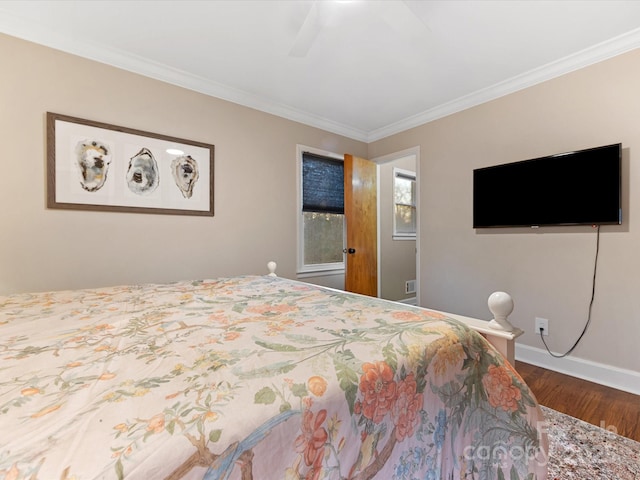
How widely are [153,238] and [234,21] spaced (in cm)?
169

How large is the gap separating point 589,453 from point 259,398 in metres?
1.84

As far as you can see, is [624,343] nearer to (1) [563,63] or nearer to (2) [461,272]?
(2) [461,272]

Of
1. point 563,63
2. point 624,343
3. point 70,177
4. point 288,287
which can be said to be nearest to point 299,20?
point 288,287

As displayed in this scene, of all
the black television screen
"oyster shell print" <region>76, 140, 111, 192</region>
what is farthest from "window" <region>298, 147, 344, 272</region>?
"oyster shell print" <region>76, 140, 111, 192</region>

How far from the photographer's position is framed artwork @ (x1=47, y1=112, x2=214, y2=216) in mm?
2023

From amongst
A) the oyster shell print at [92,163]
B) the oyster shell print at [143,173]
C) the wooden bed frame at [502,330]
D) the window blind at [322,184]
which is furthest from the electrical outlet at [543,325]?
the oyster shell print at [92,163]

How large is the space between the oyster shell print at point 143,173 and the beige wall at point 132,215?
0.21 meters

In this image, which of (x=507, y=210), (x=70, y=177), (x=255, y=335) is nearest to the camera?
(x=255, y=335)

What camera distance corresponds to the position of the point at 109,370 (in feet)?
2.17

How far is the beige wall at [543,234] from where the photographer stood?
2.06 metres

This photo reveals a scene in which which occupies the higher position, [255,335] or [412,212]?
[412,212]

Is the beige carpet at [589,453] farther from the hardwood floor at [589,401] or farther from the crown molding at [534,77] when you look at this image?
the crown molding at [534,77]

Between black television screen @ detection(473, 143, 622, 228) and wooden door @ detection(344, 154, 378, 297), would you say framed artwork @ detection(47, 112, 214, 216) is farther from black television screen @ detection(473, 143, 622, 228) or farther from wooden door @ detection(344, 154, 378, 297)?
black television screen @ detection(473, 143, 622, 228)

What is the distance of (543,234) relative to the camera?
2.44 meters
